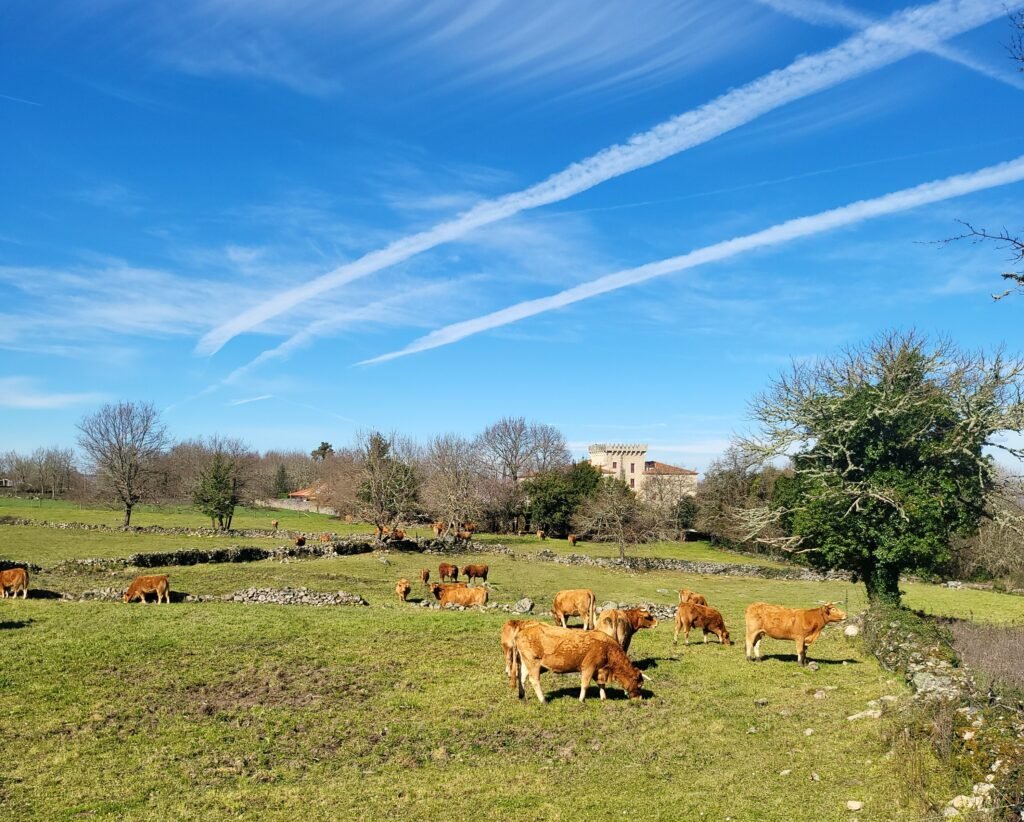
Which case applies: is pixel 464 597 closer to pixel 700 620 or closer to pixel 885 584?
pixel 700 620

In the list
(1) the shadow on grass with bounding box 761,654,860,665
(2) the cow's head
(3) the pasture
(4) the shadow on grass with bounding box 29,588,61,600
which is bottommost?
(1) the shadow on grass with bounding box 761,654,860,665

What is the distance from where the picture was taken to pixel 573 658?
45.1 feet

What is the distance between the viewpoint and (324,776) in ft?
34.9

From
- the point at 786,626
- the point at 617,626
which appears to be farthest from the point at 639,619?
the point at 786,626

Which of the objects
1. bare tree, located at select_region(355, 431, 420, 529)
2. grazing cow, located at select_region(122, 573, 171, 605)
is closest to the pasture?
grazing cow, located at select_region(122, 573, 171, 605)

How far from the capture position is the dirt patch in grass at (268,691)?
13688mm

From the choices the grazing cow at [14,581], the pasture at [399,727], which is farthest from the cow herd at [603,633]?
the grazing cow at [14,581]

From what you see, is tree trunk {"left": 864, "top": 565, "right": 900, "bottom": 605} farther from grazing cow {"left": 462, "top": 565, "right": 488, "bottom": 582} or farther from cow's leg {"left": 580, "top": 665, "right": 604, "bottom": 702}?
grazing cow {"left": 462, "top": 565, "right": 488, "bottom": 582}

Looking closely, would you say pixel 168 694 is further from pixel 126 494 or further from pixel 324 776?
pixel 126 494

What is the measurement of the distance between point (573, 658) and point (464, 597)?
43.1 ft

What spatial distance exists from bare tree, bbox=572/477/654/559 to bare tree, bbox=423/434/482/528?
1103cm

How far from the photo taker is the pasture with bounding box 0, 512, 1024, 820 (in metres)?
9.73

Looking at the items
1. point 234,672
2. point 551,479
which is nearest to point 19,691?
point 234,672

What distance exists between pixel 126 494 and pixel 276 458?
11768 centimetres
